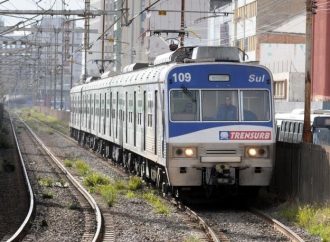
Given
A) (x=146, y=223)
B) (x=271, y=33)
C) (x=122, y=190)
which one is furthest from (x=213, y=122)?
(x=271, y=33)

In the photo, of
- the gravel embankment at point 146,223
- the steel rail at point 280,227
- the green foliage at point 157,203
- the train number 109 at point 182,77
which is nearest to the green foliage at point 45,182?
the gravel embankment at point 146,223

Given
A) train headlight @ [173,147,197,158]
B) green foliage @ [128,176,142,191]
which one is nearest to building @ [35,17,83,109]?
green foliage @ [128,176,142,191]

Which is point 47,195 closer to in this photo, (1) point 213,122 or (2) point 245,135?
(1) point 213,122

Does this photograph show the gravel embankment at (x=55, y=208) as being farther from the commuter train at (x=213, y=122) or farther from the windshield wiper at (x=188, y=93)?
the windshield wiper at (x=188, y=93)

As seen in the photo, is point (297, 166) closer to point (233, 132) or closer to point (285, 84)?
point (233, 132)

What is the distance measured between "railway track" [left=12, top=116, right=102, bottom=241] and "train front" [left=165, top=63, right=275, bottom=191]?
2.17 meters

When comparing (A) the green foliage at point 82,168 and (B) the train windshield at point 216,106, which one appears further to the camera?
(A) the green foliage at point 82,168

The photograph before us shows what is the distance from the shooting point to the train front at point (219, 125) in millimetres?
16219

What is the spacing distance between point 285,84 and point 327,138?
123 ft

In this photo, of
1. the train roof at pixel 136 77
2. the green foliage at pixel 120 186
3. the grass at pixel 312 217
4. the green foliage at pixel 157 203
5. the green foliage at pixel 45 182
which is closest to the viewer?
the grass at pixel 312 217

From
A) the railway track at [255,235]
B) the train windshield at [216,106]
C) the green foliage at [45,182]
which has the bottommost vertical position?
the green foliage at [45,182]

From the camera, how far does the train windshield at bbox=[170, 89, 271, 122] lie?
54.0 ft

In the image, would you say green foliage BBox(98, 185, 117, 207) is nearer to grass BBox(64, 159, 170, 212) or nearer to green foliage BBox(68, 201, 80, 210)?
grass BBox(64, 159, 170, 212)

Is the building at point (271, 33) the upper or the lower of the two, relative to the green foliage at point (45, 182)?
upper
